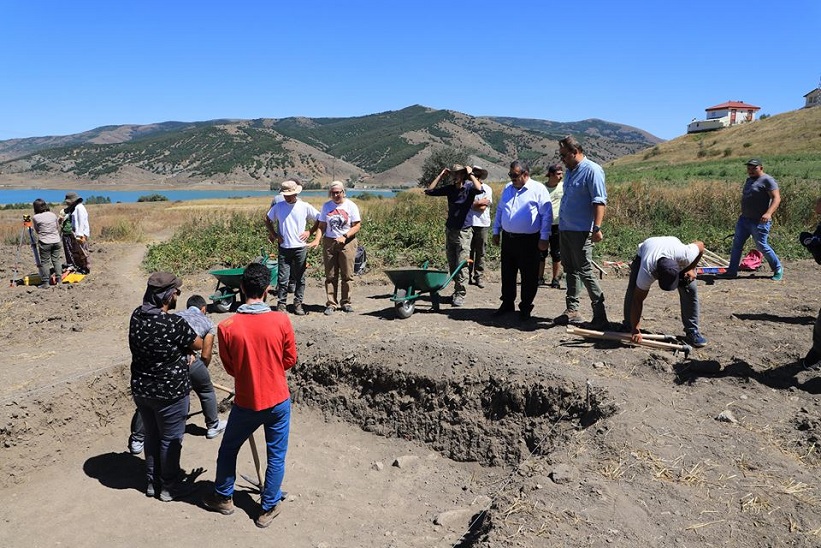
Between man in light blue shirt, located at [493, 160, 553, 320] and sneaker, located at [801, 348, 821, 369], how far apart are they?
2.66 metres

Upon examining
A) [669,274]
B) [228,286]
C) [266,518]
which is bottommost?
[266,518]

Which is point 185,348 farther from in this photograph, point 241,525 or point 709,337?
point 709,337

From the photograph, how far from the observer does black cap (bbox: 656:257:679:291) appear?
16.5ft

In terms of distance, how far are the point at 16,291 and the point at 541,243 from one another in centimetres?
943

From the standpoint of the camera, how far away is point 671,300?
794 centimetres

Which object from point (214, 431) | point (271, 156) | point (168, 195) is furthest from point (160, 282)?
point (271, 156)

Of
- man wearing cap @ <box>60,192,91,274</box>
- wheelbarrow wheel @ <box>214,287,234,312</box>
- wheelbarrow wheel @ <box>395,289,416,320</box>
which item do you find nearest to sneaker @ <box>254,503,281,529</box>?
wheelbarrow wheel @ <box>395,289,416,320</box>

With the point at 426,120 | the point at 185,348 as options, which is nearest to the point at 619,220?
the point at 185,348

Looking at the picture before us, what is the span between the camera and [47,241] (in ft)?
34.7

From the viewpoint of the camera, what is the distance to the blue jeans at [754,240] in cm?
883

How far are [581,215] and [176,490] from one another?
15.2ft

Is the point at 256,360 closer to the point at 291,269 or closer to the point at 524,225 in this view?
the point at 524,225

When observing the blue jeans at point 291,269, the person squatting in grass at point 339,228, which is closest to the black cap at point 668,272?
the person squatting in grass at point 339,228

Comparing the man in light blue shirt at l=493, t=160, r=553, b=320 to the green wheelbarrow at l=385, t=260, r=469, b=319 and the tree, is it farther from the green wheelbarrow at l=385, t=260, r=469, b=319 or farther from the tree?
the tree
